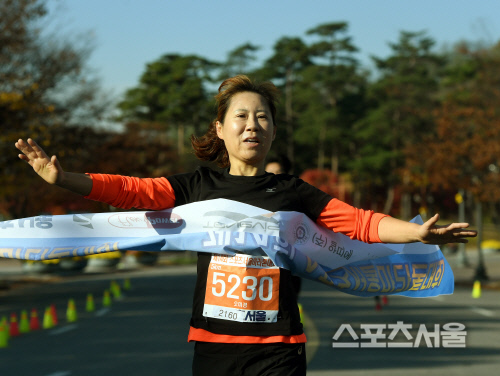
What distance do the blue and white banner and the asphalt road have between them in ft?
13.5

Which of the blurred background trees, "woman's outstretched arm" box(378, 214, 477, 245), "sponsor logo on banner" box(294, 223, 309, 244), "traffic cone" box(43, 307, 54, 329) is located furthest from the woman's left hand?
the blurred background trees

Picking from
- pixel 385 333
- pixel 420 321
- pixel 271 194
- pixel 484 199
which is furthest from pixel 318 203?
pixel 484 199

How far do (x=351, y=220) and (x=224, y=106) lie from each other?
36.5 inches

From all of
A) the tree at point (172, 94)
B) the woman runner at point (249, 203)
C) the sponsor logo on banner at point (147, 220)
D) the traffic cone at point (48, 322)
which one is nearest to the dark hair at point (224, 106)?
the woman runner at point (249, 203)

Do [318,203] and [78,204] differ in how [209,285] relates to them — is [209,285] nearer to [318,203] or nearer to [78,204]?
[318,203]

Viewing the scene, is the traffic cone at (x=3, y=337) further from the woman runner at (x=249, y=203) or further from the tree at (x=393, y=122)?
the tree at (x=393, y=122)

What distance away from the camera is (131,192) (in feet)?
13.3

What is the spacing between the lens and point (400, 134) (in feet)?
233

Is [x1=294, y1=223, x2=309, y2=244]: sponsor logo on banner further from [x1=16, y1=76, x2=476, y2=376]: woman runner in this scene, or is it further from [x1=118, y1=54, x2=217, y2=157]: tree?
[x1=118, y1=54, x2=217, y2=157]: tree

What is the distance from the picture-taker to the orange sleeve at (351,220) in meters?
4.11

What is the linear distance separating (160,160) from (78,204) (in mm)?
7068

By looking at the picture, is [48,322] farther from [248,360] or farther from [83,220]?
[248,360]

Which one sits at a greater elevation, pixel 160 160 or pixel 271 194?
pixel 160 160

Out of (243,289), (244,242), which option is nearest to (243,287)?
(243,289)
